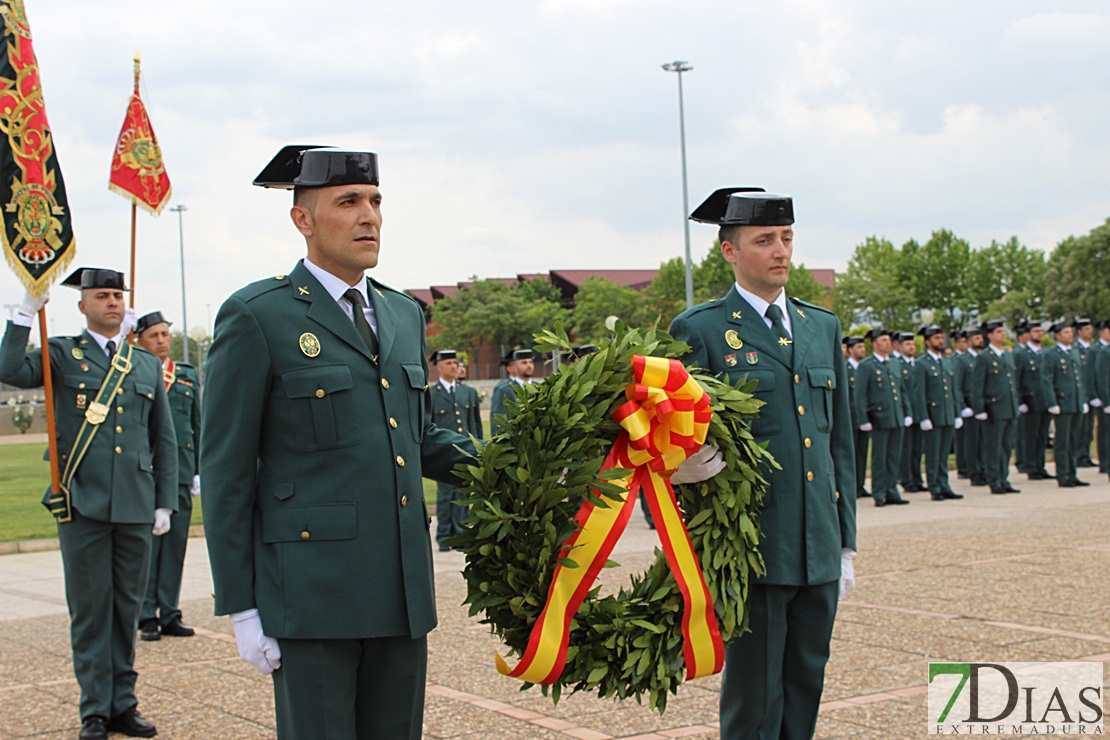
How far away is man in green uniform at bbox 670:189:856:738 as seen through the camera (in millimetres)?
4332

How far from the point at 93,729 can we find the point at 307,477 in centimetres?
307

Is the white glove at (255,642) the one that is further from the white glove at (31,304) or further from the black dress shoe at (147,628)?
the black dress shoe at (147,628)

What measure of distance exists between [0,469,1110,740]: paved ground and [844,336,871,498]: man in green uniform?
16.4ft

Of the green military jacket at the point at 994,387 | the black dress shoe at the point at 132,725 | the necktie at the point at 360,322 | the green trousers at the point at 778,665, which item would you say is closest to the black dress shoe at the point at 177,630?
the black dress shoe at the point at 132,725

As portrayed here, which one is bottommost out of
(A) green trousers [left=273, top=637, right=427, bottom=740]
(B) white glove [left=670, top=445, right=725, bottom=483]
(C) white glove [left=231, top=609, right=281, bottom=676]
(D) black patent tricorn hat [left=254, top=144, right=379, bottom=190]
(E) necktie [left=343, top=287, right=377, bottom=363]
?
(A) green trousers [left=273, top=637, right=427, bottom=740]

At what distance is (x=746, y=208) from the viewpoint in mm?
4500

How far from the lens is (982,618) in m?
7.48

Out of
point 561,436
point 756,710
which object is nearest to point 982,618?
point 756,710

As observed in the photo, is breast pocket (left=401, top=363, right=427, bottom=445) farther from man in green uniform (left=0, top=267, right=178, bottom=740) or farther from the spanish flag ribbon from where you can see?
man in green uniform (left=0, top=267, right=178, bottom=740)

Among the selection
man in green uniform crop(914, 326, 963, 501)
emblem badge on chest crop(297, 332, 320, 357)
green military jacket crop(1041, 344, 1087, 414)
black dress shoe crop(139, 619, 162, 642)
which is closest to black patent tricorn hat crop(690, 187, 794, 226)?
emblem badge on chest crop(297, 332, 320, 357)

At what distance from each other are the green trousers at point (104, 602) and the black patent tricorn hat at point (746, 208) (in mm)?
3513

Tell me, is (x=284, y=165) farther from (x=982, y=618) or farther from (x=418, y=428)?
(x=982, y=618)

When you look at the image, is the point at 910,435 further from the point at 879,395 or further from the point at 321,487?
the point at 321,487

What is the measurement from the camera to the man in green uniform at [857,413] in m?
16.6
